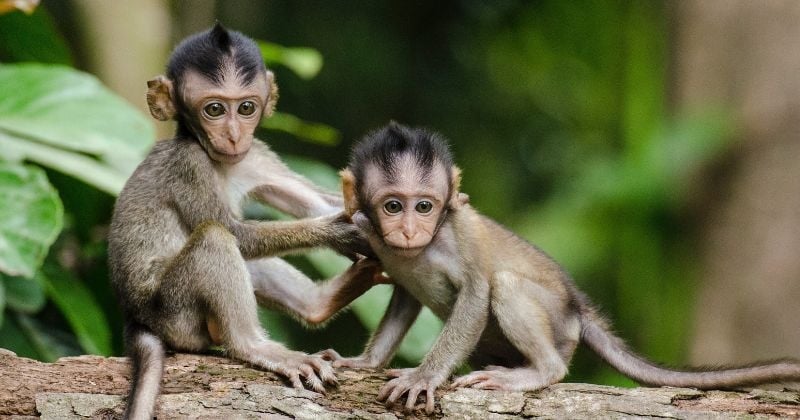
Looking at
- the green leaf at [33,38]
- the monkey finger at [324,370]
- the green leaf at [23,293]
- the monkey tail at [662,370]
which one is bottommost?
the monkey finger at [324,370]

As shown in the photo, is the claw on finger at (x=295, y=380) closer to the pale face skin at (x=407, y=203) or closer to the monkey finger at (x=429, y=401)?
the monkey finger at (x=429, y=401)

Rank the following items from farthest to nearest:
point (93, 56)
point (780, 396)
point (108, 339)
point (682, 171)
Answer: point (682, 171)
point (93, 56)
point (108, 339)
point (780, 396)

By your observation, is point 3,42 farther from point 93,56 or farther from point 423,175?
point 423,175

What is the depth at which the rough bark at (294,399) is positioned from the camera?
4.28 meters

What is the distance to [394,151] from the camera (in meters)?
4.78

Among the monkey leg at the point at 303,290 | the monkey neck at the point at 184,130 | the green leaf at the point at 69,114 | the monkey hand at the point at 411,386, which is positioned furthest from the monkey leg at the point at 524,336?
the green leaf at the point at 69,114

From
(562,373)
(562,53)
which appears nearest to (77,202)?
(562,373)

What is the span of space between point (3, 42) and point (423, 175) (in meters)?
4.42

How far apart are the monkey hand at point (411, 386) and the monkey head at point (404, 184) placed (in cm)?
59

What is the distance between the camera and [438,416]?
4.43 m

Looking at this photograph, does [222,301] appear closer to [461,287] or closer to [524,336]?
[461,287]

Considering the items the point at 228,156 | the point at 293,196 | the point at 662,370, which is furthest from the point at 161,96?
the point at 662,370

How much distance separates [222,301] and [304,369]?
1.72ft

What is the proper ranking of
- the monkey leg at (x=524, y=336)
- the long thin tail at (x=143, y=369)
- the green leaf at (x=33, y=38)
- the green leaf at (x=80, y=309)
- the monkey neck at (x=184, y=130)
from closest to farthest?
1. the long thin tail at (x=143, y=369)
2. the monkey leg at (x=524, y=336)
3. the monkey neck at (x=184, y=130)
4. the green leaf at (x=80, y=309)
5. the green leaf at (x=33, y=38)
